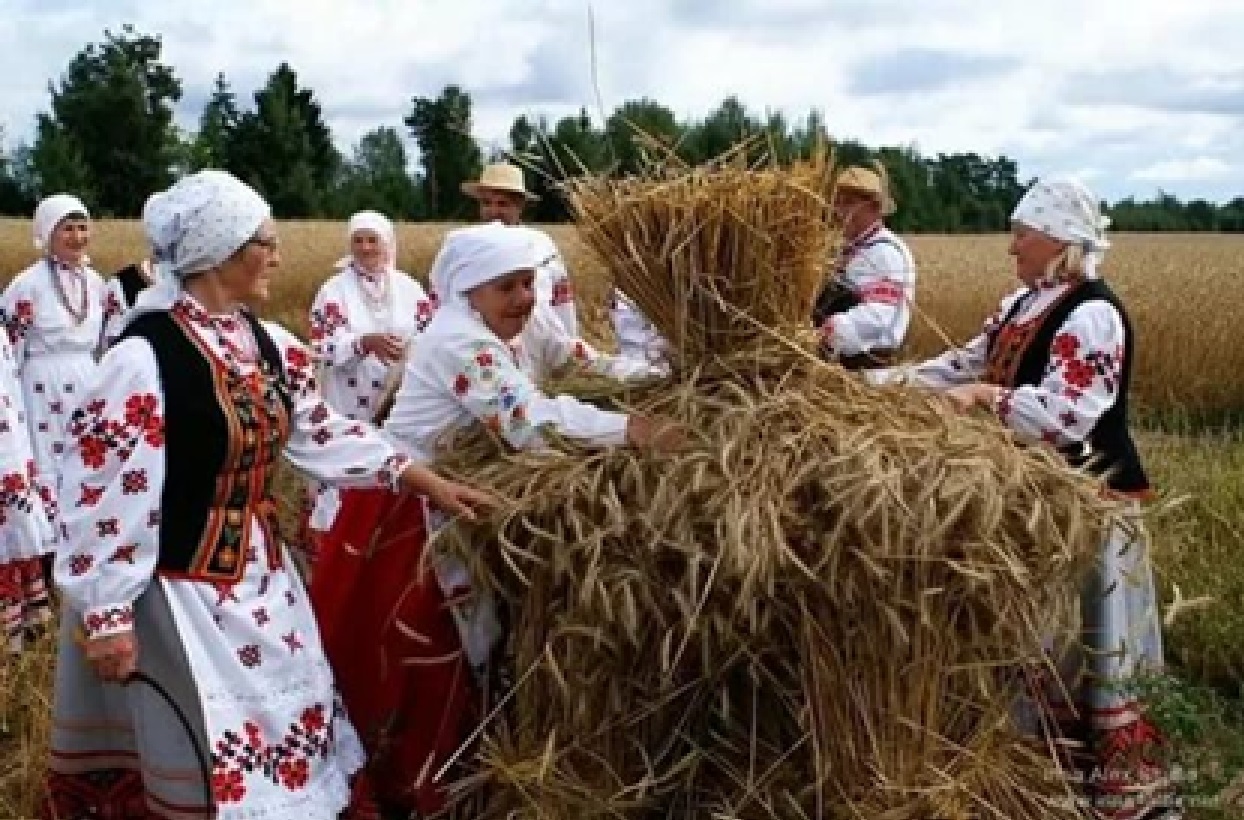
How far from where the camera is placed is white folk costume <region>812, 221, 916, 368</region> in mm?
5023

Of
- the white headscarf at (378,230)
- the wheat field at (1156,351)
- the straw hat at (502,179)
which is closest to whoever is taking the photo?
the wheat field at (1156,351)

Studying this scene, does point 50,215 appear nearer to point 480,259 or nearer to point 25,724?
point 25,724

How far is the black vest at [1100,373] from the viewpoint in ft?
13.6

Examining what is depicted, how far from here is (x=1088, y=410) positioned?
4035mm

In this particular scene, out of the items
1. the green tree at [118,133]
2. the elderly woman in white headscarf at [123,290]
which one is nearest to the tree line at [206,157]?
the green tree at [118,133]

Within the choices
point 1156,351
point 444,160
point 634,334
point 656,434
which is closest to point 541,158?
point 656,434

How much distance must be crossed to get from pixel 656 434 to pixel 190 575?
0.96 meters

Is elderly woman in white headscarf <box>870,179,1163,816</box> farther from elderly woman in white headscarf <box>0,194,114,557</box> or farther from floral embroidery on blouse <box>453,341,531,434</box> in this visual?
elderly woman in white headscarf <box>0,194,114,557</box>

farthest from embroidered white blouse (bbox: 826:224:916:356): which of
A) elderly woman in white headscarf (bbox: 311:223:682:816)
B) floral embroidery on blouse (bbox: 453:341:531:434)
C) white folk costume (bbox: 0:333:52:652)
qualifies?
white folk costume (bbox: 0:333:52:652)

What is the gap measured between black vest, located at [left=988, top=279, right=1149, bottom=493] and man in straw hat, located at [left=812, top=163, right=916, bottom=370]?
2.36 feet

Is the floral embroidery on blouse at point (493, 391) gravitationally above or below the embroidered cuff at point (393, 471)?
above

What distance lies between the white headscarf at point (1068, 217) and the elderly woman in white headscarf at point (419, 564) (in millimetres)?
1138

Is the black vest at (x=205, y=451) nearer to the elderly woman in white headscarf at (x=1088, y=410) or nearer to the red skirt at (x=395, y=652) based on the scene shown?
the red skirt at (x=395, y=652)

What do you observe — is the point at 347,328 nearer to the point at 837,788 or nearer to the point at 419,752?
the point at 419,752
